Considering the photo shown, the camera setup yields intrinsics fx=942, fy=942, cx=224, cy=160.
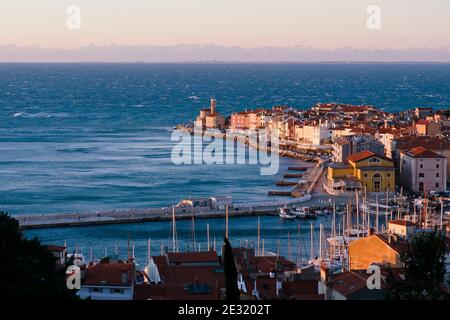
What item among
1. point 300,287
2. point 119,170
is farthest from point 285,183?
point 300,287

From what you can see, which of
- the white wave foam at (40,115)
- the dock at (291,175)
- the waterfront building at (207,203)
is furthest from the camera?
the white wave foam at (40,115)

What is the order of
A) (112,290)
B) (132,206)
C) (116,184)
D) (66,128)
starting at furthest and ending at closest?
(66,128)
(116,184)
(132,206)
(112,290)

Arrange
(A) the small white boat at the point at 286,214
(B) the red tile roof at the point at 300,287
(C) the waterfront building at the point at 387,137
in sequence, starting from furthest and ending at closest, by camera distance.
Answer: (C) the waterfront building at the point at 387,137, (A) the small white boat at the point at 286,214, (B) the red tile roof at the point at 300,287

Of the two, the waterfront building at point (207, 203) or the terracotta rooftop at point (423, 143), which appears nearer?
the waterfront building at point (207, 203)

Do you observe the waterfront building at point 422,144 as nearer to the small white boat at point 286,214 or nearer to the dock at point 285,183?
the dock at point 285,183

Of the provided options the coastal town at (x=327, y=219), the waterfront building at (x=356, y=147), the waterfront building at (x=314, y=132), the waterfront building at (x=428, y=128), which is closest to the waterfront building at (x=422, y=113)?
the coastal town at (x=327, y=219)

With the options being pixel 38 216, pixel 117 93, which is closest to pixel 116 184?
pixel 38 216

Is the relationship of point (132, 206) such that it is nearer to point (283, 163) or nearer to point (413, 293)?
point (283, 163)
